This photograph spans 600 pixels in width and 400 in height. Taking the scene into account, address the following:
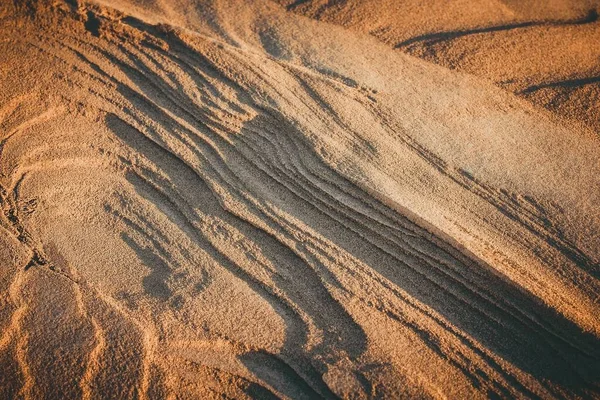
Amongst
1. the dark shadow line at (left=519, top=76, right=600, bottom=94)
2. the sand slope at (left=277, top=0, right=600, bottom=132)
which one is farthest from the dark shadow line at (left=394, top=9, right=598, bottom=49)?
the dark shadow line at (left=519, top=76, right=600, bottom=94)

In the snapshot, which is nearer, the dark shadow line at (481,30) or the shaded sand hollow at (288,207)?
the shaded sand hollow at (288,207)

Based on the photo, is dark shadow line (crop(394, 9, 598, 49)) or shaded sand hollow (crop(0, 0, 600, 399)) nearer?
shaded sand hollow (crop(0, 0, 600, 399))

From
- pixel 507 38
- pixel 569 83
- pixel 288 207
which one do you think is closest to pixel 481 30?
pixel 507 38

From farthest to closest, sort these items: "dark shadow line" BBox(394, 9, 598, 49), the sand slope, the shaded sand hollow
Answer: "dark shadow line" BBox(394, 9, 598, 49), the sand slope, the shaded sand hollow

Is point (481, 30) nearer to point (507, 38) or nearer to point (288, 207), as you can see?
point (507, 38)

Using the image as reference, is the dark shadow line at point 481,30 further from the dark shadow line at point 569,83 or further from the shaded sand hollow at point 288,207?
the dark shadow line at point 569,83

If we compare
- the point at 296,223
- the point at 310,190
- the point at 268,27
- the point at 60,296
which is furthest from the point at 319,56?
the point at 60,296

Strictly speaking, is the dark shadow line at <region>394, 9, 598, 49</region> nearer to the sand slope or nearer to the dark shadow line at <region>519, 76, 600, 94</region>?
the sand slope

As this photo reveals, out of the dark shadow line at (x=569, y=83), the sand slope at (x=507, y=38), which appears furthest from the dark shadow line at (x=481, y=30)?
the dark shadow line at (x=569, y=83)

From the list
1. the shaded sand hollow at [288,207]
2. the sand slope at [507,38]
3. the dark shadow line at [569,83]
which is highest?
the sand slope at [507,38]
